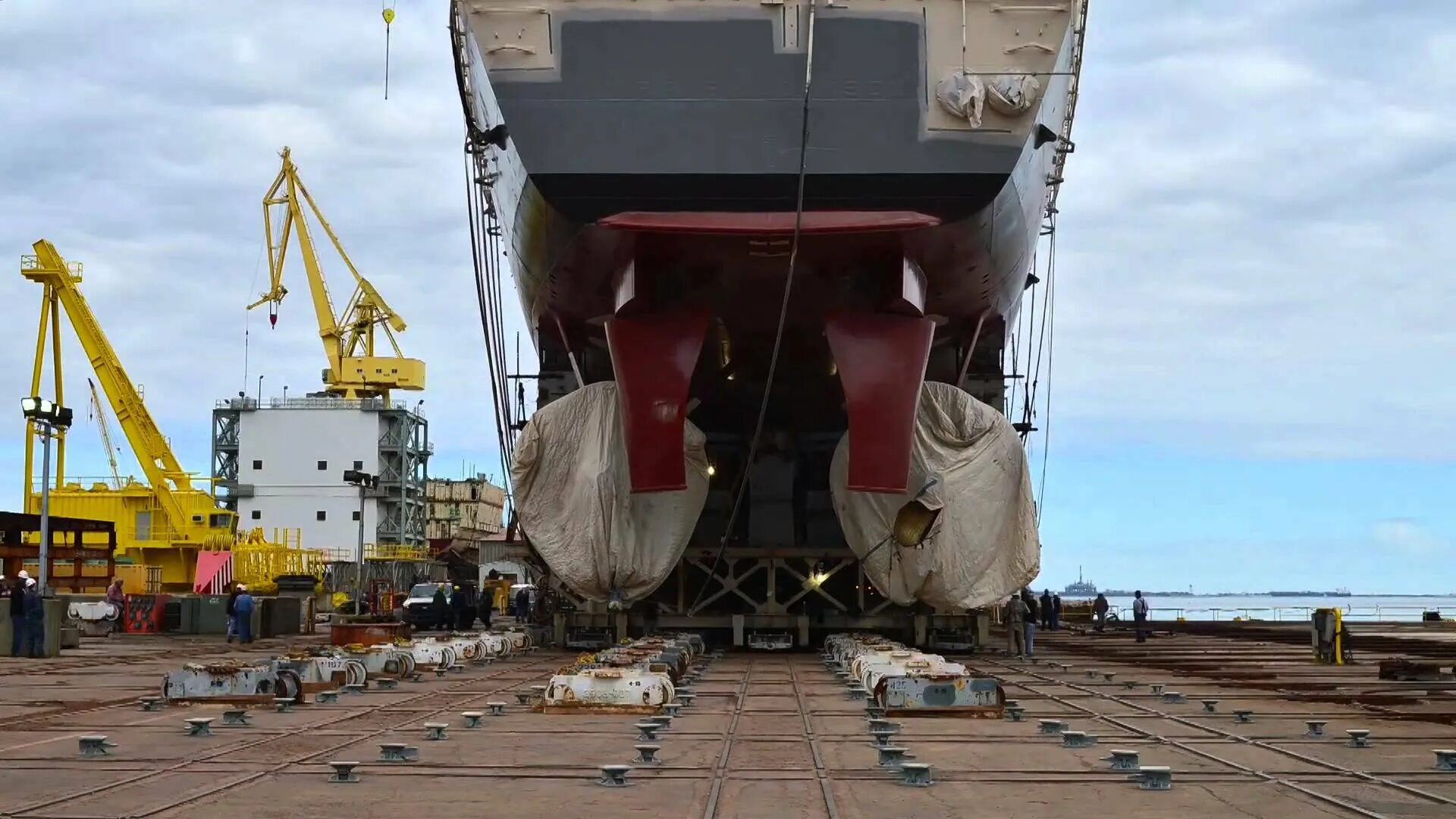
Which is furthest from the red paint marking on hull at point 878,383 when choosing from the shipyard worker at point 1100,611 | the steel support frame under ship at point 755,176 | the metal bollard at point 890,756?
the shipyard worker at point 1100,611

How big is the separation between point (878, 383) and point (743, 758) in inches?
322

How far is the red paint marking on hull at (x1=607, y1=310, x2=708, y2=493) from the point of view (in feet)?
51.0

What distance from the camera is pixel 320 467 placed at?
226ft

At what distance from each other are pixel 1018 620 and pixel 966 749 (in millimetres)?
11499

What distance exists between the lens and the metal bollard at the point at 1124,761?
24.1 feet

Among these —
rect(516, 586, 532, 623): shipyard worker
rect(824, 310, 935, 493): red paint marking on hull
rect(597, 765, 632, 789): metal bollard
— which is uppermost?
rect(824, 310, 935, 493): red paint marking on hull

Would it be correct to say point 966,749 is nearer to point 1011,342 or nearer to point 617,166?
Result: point 617,166

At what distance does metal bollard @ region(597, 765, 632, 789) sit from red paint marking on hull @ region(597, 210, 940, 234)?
8.13 meters

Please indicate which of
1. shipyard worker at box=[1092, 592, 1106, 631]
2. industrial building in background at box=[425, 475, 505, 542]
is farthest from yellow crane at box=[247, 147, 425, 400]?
shipyard worker at box=[1092, 592, 1106, 631]

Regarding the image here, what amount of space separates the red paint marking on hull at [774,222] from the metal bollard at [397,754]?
7.50m

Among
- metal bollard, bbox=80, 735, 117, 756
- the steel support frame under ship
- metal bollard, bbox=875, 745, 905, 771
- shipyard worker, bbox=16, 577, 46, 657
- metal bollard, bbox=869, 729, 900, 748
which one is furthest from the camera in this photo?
shipyard worker, bbox=16, 577, 46, 657

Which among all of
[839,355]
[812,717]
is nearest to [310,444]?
[839,355]

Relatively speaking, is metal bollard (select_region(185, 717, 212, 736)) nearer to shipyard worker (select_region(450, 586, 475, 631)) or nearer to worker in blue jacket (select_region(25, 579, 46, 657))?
worker in blue jacket (select_region(25, 579, 46, 657))

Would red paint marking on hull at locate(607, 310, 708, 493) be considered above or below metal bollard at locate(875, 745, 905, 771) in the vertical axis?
above
